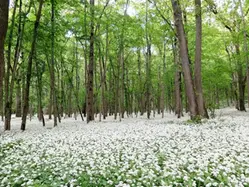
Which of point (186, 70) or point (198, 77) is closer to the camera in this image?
point (186, 70)

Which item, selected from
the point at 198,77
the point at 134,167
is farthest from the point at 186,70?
the point at 134,167

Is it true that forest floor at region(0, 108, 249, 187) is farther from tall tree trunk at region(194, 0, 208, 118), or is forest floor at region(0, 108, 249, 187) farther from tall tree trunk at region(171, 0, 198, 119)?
tall tree trunk at region(194, 0, 208, 118)

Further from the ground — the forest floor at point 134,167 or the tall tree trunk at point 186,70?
the tall tree trunk at point 186,70

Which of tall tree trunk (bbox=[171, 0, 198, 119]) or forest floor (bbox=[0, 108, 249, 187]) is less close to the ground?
tall tree trunk (bbox=[171, 0, 198, 119])

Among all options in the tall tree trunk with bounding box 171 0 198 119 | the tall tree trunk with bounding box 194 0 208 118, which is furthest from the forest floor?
the tall tree trunk with bounding box 194 0 208 118

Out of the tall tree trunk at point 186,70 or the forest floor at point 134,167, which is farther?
the tall tree trunk at point 186,70

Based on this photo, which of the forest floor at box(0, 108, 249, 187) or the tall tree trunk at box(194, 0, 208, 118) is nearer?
the forest floor at box(0, 108, 249, 187)

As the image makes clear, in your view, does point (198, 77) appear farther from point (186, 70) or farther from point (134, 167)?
point (134, 167)

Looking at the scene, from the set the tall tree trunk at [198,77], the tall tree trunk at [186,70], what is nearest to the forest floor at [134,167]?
the tall tree trunk at [186,70]

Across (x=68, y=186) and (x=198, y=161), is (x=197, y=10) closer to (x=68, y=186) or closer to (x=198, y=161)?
(x=198, y=161)

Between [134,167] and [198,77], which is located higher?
[198,77]

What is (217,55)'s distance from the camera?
73.8 feet

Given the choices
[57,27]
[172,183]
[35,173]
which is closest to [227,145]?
[172,183]

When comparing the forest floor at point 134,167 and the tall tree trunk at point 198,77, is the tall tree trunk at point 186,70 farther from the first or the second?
the forest floor at point 134,167
